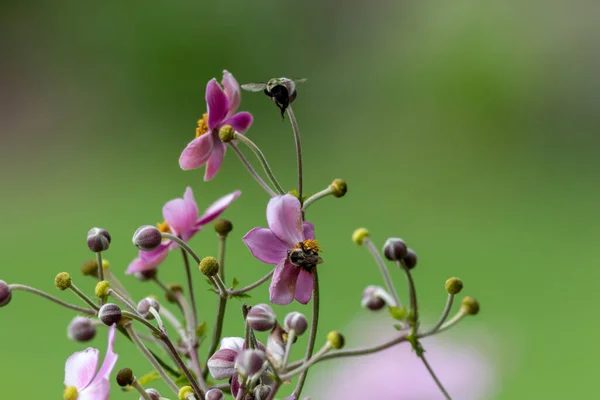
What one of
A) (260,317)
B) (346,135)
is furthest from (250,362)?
(346,135)

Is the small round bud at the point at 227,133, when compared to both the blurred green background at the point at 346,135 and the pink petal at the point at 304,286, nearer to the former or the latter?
the pink petal at the point at 304,286

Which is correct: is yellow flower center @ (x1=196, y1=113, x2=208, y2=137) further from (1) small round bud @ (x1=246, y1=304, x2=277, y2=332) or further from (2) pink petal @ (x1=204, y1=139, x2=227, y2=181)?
(1) small round bud @ (x1=246, y1=304, x2=277, y2=332)

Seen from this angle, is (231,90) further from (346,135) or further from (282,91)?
(346,135)

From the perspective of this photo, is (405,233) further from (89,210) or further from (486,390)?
(486,390)

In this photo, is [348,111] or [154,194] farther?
[348,111]

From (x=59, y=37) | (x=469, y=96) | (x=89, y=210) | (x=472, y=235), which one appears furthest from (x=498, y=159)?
(x=59, y=37)
